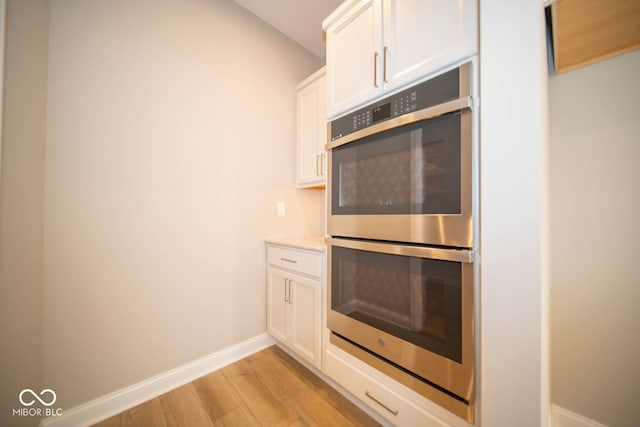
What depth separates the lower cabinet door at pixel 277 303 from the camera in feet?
5.47

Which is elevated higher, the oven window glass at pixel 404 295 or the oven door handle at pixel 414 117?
the oven door handle at pixel 414 117

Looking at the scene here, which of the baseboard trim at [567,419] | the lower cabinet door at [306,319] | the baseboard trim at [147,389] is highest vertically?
the lower cabinet door at [306,319]

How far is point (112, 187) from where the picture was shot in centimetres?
125

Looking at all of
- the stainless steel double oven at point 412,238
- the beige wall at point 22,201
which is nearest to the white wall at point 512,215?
the stainless steel double oven at point 412,238

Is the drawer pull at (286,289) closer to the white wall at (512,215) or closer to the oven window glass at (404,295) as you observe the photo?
the oven window glass at (404,295)

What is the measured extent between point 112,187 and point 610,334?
8.46 feet

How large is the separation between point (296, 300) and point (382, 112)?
1292 millimetres

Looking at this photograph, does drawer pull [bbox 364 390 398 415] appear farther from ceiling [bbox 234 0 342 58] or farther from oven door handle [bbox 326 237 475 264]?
ceiling [bbox 234 0 342 58]

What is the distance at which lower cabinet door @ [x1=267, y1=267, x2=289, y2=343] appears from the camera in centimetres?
167

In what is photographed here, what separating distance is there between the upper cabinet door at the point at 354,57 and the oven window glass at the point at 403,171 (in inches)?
10.5

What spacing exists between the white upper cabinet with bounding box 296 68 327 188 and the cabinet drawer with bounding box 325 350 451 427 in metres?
1.28

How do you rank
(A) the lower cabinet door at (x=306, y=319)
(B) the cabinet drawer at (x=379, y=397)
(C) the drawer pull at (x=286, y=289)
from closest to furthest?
(B) the cabinet drawer at (x=379, y=397), (A) the lower cabinet door at (x=306, y=319), (C) the drawer pull at (x=286, y=289)

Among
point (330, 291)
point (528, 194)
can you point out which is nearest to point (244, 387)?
point (330, 291)

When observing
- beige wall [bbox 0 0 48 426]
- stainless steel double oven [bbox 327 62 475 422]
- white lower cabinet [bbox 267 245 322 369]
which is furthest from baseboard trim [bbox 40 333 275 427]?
stainless steel double oven [bbox 327 62 475 422]
